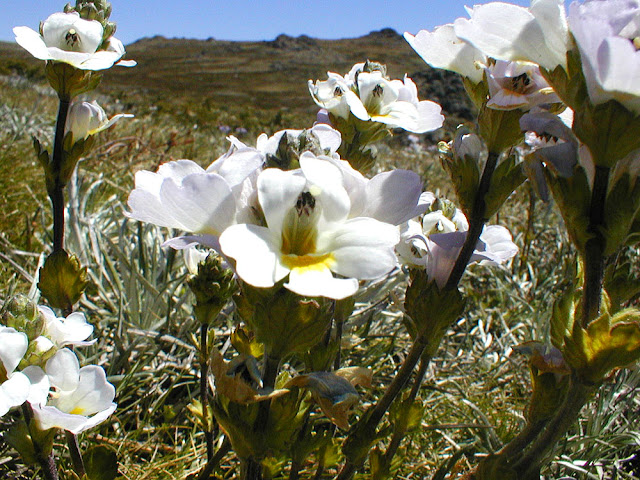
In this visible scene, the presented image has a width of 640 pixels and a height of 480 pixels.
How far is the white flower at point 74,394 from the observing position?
1.29 m

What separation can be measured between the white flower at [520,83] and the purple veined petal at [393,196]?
0.97 ft

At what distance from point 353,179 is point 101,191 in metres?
4.06

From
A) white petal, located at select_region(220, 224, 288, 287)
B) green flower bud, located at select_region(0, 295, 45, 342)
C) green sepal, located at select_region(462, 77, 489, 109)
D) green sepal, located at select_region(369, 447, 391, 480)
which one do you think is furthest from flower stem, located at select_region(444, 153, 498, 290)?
green flower bud, located at select_region(0, 295, 45, 342)

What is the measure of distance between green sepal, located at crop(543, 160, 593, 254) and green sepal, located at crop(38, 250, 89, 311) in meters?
1.54

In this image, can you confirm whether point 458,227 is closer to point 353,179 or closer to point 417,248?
point 417,248

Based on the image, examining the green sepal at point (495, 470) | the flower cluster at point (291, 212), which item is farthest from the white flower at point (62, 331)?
the green sepal at point (495, 470)

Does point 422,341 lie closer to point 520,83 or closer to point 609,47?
point 520,83

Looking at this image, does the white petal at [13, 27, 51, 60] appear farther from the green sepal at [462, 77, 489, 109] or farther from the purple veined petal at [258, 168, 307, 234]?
the green sepal at [462, 77, 489, 109]

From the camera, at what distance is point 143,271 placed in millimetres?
3279

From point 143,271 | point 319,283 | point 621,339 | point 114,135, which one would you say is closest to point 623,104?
point 621,339

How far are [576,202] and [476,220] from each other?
26 centimetres

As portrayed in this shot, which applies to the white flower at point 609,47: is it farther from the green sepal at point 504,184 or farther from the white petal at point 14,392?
the white petal at point 14,392

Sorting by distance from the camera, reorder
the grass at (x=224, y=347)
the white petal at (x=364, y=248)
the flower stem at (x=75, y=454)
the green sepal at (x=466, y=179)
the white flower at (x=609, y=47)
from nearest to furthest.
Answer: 1. the white flower at (x=609, y=47)
2. the white petal at (x=364, y=248)
3. the green sepal at (x=466, y=179)
4. the flower stem at (x=75, y=454)
5. the grass at (x=224, y=347)

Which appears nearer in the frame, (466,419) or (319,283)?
(319,283)
